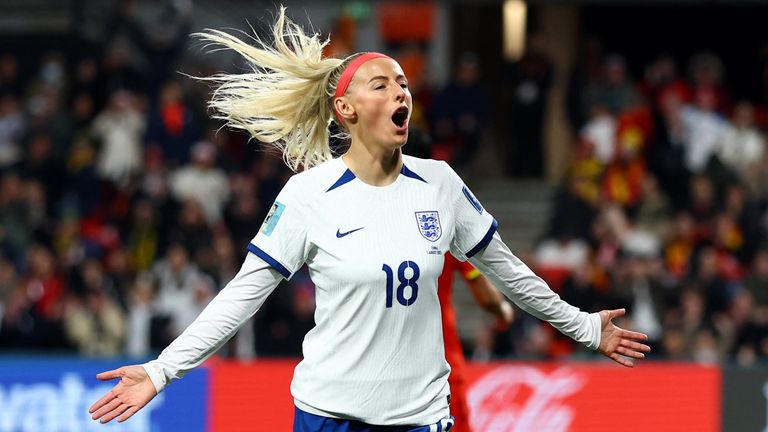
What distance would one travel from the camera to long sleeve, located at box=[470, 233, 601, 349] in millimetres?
4801

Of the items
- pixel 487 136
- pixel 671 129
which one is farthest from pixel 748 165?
pixel 487 136

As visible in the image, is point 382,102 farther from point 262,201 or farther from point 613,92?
A: point 613,92

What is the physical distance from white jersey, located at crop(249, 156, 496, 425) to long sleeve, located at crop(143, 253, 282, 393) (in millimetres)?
71

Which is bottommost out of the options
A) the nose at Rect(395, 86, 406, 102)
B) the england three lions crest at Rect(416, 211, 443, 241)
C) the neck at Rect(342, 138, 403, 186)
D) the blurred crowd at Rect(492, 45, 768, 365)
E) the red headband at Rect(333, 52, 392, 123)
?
the blurred crowd at Rect(492, 45, 768, 365)

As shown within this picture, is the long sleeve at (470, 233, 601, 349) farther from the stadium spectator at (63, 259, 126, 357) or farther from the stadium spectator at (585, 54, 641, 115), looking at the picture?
the stadium spectator at (585, 54, 641, 115)

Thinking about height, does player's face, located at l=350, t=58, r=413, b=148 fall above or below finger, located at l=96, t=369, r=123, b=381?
above

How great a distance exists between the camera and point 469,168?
15953 mm

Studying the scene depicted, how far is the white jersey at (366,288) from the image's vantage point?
4.45 metres

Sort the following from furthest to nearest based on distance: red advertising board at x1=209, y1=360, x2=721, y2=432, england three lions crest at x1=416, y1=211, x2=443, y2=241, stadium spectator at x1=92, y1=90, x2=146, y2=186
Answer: stadium spectator at x1=92, y1=90, x2=146, y2=186, red advertising board at x1=209, y1=360, x2=721, y2=432, england three lions crest at x1=416, y1=211, x2=443, y2=241

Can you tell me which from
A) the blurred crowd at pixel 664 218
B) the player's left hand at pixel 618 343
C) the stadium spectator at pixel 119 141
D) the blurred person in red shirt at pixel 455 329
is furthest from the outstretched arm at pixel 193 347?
the stadium spectator at pixel 119 141

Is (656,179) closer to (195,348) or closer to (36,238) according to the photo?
(36,238)

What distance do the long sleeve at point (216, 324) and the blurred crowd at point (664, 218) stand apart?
7659mm

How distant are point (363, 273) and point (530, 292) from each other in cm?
72

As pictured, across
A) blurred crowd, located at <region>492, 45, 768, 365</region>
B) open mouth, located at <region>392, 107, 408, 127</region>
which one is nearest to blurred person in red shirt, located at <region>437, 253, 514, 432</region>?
open mouth, located at <region>392, 107, 408, 127</region>
